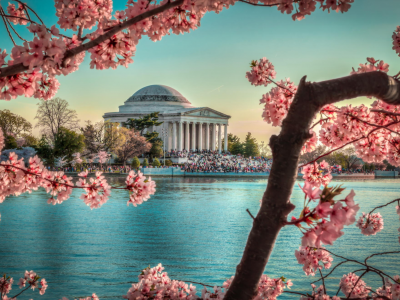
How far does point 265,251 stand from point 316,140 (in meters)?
2.58

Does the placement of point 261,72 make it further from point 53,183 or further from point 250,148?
point 250,148

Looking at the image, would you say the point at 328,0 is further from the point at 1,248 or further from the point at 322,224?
the point at 1,248

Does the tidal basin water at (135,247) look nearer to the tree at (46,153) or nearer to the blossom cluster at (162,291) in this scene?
the blossom cluster at (162,291)

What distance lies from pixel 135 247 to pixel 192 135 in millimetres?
84073

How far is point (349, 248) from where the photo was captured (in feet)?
52.5

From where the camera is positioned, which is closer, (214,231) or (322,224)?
(322,224)

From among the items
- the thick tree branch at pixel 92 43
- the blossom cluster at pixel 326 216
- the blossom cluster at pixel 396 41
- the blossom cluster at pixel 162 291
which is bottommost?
the blossom cluster at pixel 162 291

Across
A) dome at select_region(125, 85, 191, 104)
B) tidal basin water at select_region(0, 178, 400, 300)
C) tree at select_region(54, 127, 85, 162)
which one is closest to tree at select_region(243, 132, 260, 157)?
Result: dome at select_region(125, 85, 191, 104)

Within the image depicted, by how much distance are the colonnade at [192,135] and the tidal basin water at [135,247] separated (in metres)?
71.5

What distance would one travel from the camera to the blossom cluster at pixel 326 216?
2.19 metres

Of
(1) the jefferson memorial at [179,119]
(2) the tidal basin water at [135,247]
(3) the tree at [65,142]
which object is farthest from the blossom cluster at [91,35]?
(1) the jefferson memorial at [179,119]

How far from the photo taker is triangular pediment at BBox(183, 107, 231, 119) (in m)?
97.4

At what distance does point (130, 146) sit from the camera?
7288 cm

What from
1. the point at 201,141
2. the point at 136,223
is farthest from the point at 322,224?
the point at 201,141
